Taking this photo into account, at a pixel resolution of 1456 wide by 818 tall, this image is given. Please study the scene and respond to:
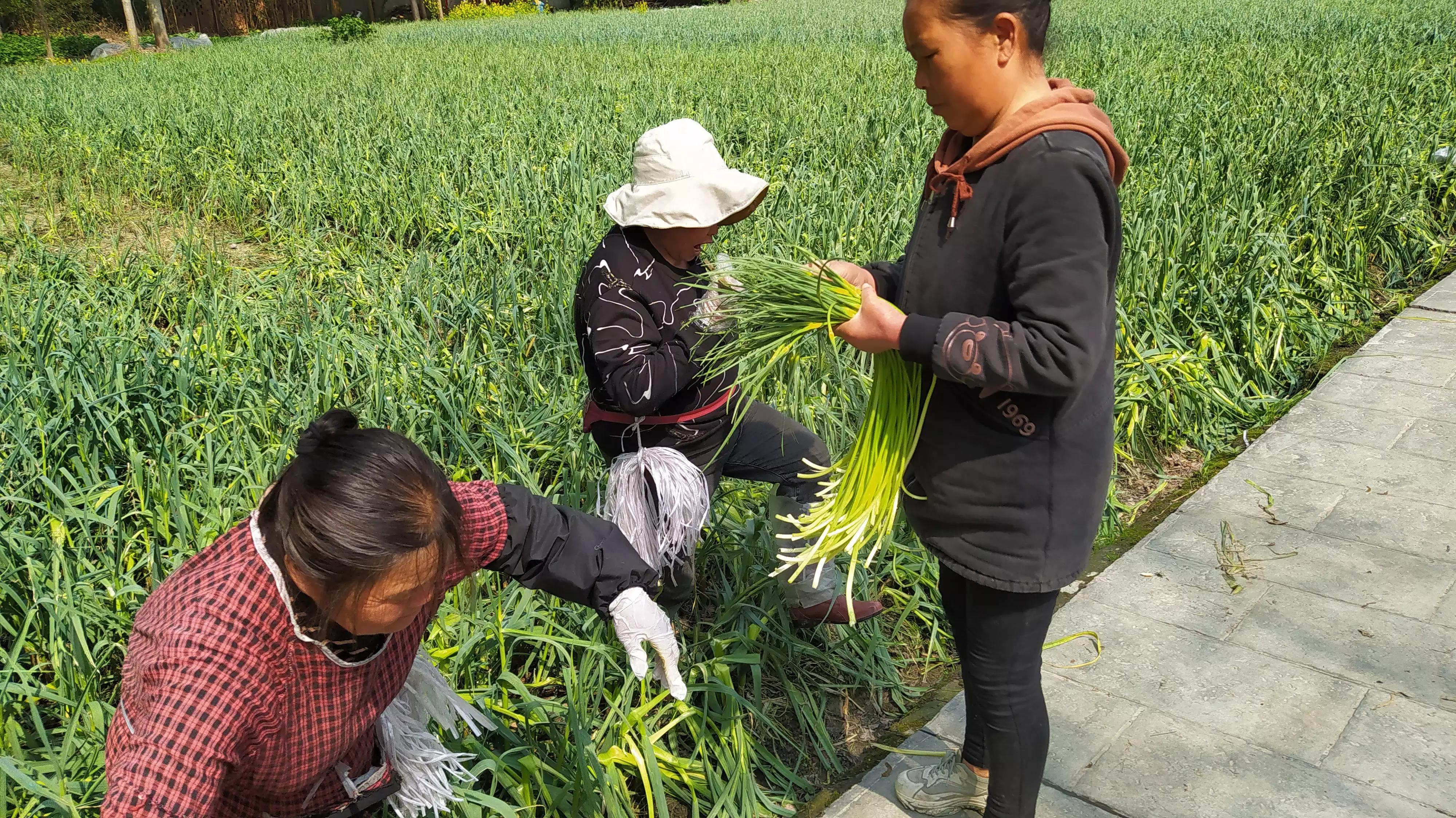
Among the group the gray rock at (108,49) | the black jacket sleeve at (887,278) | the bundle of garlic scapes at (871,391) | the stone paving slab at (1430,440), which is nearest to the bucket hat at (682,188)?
the bundle of garlic scapes at (871,391)

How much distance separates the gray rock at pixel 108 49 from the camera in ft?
79.1

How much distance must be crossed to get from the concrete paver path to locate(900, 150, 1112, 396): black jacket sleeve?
1010mm

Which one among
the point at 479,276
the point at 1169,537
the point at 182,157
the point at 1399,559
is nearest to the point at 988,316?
the point at 1169,537

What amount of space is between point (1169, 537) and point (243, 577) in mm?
2434

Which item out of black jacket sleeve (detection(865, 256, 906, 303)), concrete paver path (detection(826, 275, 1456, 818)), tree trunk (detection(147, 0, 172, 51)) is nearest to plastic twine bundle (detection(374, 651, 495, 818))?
concrete paver path (detection(826, 275, 1456, 818))

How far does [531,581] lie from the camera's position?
1560 mm

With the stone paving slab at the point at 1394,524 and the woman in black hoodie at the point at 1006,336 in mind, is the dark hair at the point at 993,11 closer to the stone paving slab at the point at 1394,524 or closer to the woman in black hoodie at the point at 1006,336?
the woman in black hoodie at the point at 1006,336

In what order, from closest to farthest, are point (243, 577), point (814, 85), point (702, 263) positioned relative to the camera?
1. point (243, 577)
2. point (702, 263)
3. point (814, 85)

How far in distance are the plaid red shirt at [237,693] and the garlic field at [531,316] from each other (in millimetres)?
462

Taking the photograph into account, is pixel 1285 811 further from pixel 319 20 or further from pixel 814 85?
pixel 319 20

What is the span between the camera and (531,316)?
11.6ft

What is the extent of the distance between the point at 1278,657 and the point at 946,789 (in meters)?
0.93

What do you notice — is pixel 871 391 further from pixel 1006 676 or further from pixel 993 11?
pixel 993 11

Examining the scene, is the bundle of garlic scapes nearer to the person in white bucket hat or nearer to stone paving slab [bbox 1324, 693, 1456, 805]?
the person in white bucket hat
